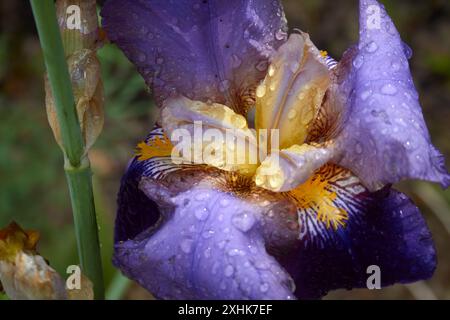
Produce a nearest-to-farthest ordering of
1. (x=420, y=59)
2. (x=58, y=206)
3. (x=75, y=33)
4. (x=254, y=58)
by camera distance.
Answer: (x=75, y=33) < (x=254, y=58) < (x=58, y=206) < (x=420, y=59)

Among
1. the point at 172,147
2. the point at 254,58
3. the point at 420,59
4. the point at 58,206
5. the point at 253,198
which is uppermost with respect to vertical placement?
the point at 420,59

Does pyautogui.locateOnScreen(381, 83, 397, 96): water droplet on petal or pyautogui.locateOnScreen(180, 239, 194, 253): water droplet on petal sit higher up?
pyautogui.locateOnScreen(381, 83, 397, 96): water droplet on petal

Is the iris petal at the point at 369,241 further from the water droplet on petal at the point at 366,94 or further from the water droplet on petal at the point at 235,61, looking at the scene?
the water droplet on petal at the point at 235,61

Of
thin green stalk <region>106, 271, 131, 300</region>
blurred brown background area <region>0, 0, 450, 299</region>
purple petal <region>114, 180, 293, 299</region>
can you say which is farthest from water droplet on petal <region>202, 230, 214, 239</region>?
blurred brown background area <region>0, 0, 450, 299</region>

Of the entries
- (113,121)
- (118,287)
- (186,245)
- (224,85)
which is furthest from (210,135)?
(113,121)

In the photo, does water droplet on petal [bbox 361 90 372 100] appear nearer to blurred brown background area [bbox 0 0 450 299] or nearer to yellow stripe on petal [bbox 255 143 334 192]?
yellow stripe on petal [bbox 255 143 334 192]

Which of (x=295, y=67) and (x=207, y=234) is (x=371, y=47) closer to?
(x=295, y=67)
